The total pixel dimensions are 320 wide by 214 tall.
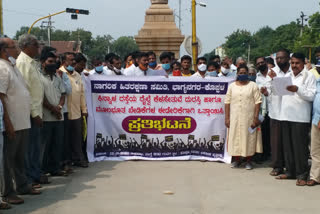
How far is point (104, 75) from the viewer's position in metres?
8.49

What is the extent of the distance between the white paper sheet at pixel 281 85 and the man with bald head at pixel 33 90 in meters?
3.27

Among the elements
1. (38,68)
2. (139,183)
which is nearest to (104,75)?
(38,68)

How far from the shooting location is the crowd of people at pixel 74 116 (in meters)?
5.60

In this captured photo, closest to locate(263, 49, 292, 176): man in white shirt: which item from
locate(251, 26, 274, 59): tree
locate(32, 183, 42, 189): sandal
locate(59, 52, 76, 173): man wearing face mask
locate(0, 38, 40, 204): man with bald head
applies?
locate(59, 52, 76, 173): man wearing face mask

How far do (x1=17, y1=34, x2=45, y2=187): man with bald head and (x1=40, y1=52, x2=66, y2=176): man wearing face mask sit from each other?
18cm


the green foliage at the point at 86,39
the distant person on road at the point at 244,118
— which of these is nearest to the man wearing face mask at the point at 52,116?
the distant person on road at the point at 244,118

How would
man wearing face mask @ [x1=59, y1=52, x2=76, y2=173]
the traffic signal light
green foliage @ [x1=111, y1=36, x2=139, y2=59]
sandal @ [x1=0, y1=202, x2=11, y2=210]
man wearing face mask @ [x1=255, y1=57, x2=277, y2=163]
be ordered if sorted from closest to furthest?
sandal @ [x1=0, y1=202, x2=11, y2=210] < man wearing face mask @ [x1=59, y1=52, x2=76, y2=173] < man wearing face mask @ [x1=255, y1=57, x2=277, y2=163] < the traffic signal light < green foliage @ [x1=111, y1=36, x2=139, y2=59]

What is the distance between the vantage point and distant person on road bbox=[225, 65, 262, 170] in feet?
25.4

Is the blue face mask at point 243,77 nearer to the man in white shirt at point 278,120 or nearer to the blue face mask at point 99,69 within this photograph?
the man in white shirt at point 278,120

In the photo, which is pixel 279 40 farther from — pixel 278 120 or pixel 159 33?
pixel 278 120

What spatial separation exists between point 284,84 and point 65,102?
3.33m

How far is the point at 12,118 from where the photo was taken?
5543 mm

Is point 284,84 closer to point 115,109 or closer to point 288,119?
point 288,119

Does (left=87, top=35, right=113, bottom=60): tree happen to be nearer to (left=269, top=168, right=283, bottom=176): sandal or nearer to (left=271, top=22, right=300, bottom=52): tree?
(left=271, top=22, right=300, bottom=52): tree
